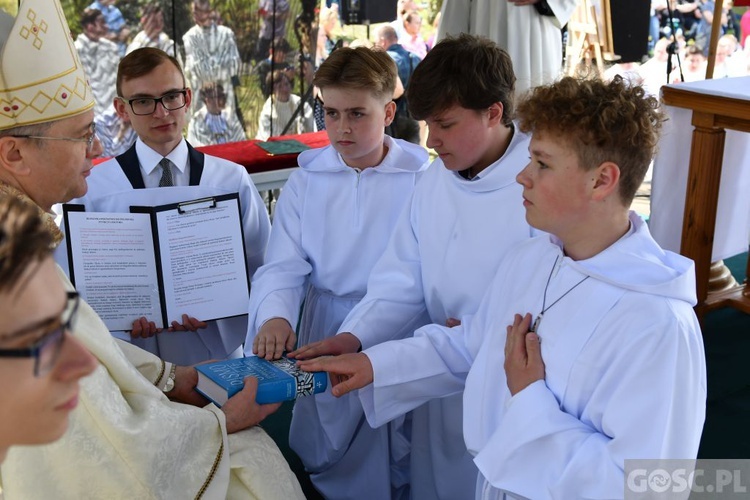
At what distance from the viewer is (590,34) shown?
9273 millimetres

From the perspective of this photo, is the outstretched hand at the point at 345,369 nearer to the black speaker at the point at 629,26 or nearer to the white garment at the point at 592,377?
the white garment at the point at 592,377

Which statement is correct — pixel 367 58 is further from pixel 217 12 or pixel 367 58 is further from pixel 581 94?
pixel 217 12

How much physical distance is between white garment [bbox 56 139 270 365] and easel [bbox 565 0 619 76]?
6251 millimetres

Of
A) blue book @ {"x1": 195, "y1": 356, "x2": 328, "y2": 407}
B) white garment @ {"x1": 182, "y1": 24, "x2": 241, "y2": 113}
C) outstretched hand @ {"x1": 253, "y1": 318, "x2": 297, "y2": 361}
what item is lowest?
outstretched hand @ {"x1": 253, "y1": 318, "x2": 297, "y2": 361}

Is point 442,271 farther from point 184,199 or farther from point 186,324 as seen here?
point 184,199

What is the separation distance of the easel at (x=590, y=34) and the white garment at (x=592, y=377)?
24.0 feet

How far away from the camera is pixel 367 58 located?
3.22 metres

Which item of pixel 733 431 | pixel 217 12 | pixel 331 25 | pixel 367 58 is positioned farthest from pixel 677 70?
pixel 367 58

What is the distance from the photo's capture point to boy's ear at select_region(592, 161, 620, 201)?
206 centimetres

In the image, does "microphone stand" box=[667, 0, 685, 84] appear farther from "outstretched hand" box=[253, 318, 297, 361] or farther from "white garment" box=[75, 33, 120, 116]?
"outstretched hand" box=[253, 318, 297, 361]

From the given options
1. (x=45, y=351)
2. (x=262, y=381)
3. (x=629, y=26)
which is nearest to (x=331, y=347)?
(x=262, y=381)

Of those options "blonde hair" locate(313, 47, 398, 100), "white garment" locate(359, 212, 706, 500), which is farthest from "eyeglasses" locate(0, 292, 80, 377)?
"blonde hair" locate(313, 47, 398, 100)

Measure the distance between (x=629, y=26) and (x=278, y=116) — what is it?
15.4 ft

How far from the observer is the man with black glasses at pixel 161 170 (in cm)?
347
